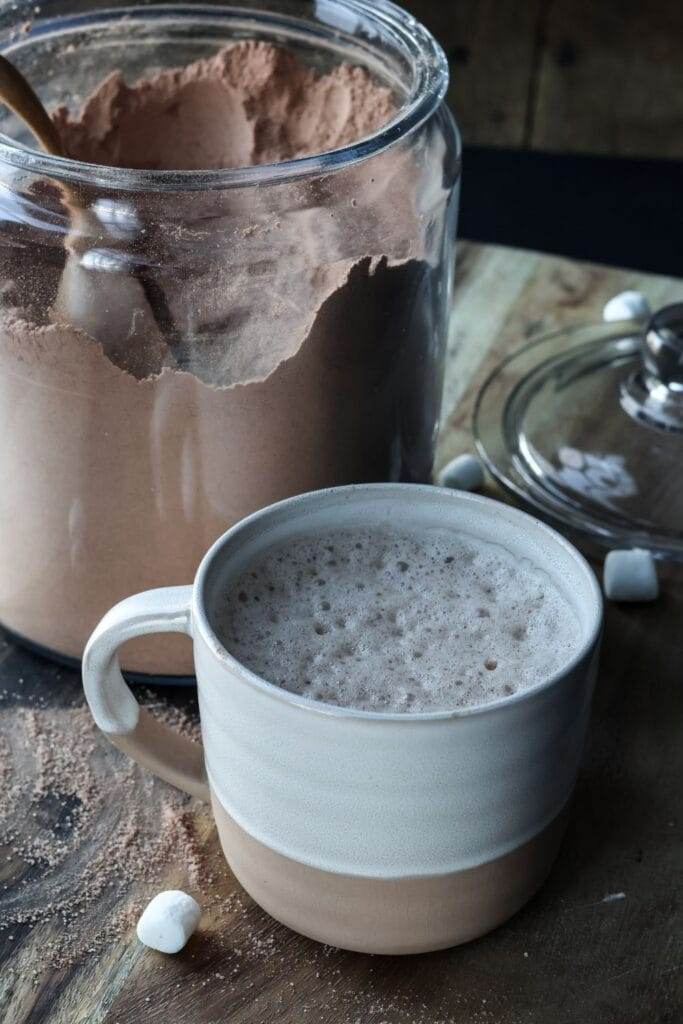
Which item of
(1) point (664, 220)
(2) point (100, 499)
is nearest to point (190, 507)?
(2) point (100, 499)

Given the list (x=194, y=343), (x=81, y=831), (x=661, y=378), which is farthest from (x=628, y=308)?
(x=81, y=831)

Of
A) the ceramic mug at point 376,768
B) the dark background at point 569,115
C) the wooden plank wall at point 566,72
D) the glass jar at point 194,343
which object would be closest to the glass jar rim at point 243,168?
the glass jar at point 194,343

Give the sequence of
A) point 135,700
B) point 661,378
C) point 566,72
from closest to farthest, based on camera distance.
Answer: point 135,700, point 661,378, point 566,72

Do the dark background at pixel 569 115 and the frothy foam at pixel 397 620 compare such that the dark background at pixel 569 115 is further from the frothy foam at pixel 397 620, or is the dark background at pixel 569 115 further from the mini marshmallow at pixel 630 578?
the frothy foam at pixel 397 620

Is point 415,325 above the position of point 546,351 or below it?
above

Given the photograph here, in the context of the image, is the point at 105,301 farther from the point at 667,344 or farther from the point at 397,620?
the point at 667,344

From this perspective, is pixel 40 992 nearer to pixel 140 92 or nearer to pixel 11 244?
pixel 11 244
